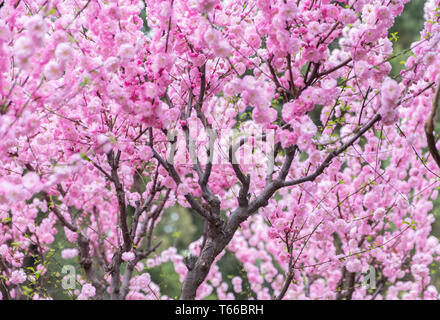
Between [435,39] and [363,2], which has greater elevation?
[363,2]

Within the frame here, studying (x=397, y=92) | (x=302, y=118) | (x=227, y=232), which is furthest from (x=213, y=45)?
(x=227, y=232)

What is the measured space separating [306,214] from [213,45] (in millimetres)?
1603

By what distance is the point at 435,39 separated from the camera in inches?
94.1

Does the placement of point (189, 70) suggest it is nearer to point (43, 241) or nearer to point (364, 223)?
point (364, 223)

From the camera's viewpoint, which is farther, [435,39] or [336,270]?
[336,270]

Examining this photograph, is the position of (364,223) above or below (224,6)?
below

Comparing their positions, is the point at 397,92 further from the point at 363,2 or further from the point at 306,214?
the point at 306,214

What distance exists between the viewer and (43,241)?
15.8 feet

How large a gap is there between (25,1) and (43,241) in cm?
306

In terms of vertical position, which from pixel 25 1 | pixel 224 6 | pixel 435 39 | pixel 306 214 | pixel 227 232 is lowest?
pixel 227 232

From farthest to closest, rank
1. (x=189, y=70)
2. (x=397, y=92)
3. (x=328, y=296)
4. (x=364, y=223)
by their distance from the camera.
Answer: (x=328, y=296)
(x=364, y=223)
(x=189, y=70)
(x=397, y=92)

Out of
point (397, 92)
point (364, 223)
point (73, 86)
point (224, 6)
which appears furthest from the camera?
point (364, 223)

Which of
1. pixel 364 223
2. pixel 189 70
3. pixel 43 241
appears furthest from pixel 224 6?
pixel 43 241

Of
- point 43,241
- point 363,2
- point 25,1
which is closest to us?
point 363,2
